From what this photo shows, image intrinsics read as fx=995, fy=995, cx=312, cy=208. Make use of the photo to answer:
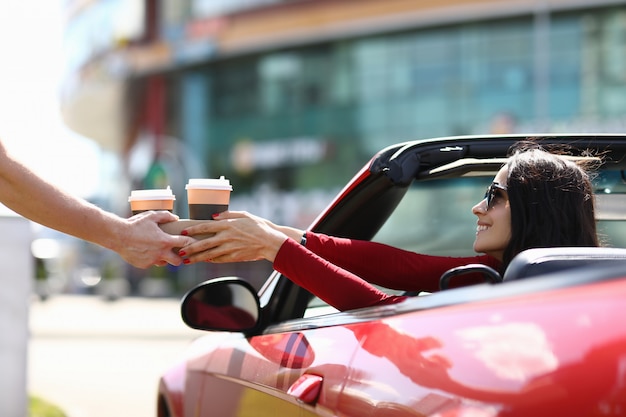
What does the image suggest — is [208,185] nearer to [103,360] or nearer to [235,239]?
[235,239]

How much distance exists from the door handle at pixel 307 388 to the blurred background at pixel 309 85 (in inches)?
1148

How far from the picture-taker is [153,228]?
291 cm

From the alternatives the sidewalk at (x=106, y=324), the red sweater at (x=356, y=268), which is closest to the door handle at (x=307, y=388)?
the red sweater at (x=356, y=268)

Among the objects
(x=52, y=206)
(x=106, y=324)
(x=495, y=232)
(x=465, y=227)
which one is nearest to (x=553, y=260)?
(x=495, y=232)

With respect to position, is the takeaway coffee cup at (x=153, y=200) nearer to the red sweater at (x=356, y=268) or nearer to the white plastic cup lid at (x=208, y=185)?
the white plastic cup lid at (x=208, y=185)

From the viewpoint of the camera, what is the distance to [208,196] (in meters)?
2.77

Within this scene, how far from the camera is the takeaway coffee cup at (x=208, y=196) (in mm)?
2760

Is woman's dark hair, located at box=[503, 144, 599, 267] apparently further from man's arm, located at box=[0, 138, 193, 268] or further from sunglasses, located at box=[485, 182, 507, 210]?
man's arm, located at box=[0, 138, 193, 268]

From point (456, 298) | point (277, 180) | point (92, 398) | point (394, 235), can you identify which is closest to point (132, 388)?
point (92, 398)

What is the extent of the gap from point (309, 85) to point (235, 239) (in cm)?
3811

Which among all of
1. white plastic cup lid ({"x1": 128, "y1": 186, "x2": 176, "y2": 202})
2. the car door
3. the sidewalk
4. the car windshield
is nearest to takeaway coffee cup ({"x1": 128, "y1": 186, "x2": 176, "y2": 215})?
white plastic cup lid ({"x1": 128, "y1": 186, "x2": 176, "y2": 202})

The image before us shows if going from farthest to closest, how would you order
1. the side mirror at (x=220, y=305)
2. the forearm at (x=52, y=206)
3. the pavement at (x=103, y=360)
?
the pavement at (x=103, y=360) < the side mirror at (x=220, y=305) < the forearm at (x=52, y=206)

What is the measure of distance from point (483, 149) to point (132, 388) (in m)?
7.75

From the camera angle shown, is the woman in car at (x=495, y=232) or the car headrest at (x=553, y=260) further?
the woman in car at (x=495, y=232)
